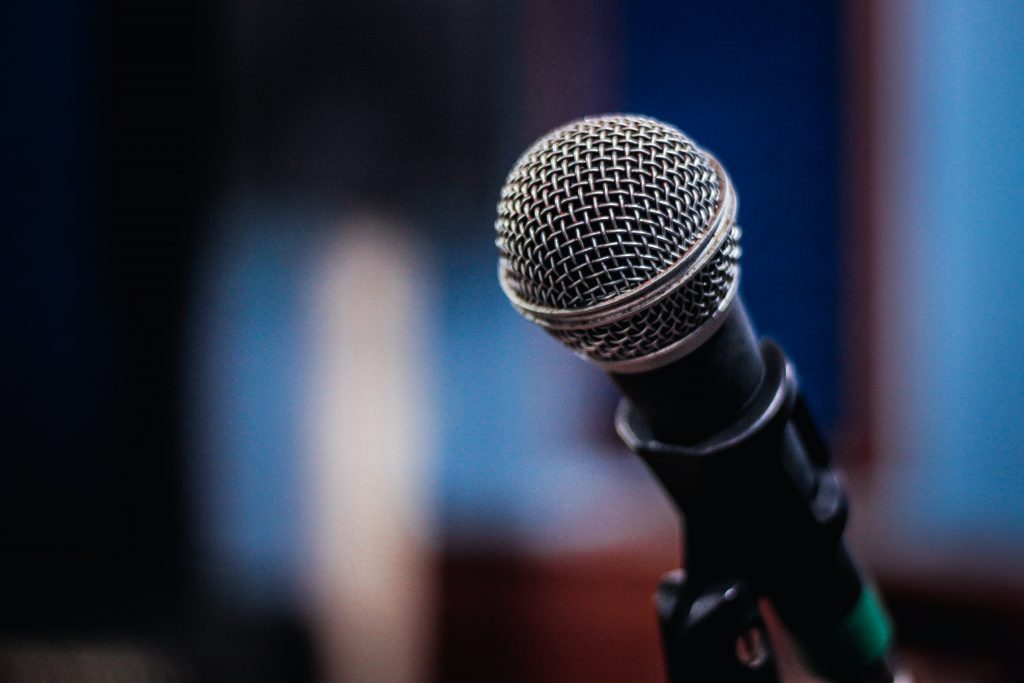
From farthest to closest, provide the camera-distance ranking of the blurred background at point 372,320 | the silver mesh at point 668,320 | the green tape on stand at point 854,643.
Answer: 1. the blurred background at point 372,320
2. the green tape on stand at point 854,643
3. the silver mesh at point 668,320

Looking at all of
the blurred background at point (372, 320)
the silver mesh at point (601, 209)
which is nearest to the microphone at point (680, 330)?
the silver mesh at point (601, 209)

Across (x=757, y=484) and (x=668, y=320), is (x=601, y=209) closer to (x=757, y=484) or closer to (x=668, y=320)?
(x=668, y=320)

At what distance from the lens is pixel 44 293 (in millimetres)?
2605

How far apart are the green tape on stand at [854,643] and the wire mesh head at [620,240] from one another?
254 millimetres

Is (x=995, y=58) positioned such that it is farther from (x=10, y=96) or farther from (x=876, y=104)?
(x=10, y=96)

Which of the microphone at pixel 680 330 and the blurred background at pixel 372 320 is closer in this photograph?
the microphone at pixel 680 330

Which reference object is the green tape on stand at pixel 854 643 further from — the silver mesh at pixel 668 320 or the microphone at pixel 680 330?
the silver mesh at pixel 668 320

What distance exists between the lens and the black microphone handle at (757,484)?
1.60ft

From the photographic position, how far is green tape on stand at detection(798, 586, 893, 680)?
0.59 m

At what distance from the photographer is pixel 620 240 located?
44cm

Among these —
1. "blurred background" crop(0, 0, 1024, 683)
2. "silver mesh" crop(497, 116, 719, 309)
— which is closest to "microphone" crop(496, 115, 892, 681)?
"silver mesh" crop(497, 116, 719, 309)

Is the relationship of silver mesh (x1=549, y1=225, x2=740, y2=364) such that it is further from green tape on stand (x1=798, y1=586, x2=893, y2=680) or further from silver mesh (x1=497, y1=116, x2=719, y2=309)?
green tape on stand (x1=798, y1=586, x2=893, y2=680)

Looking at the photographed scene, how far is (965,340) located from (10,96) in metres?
2.54

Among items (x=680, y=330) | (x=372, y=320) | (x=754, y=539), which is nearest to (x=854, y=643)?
(x=754, y=539)
